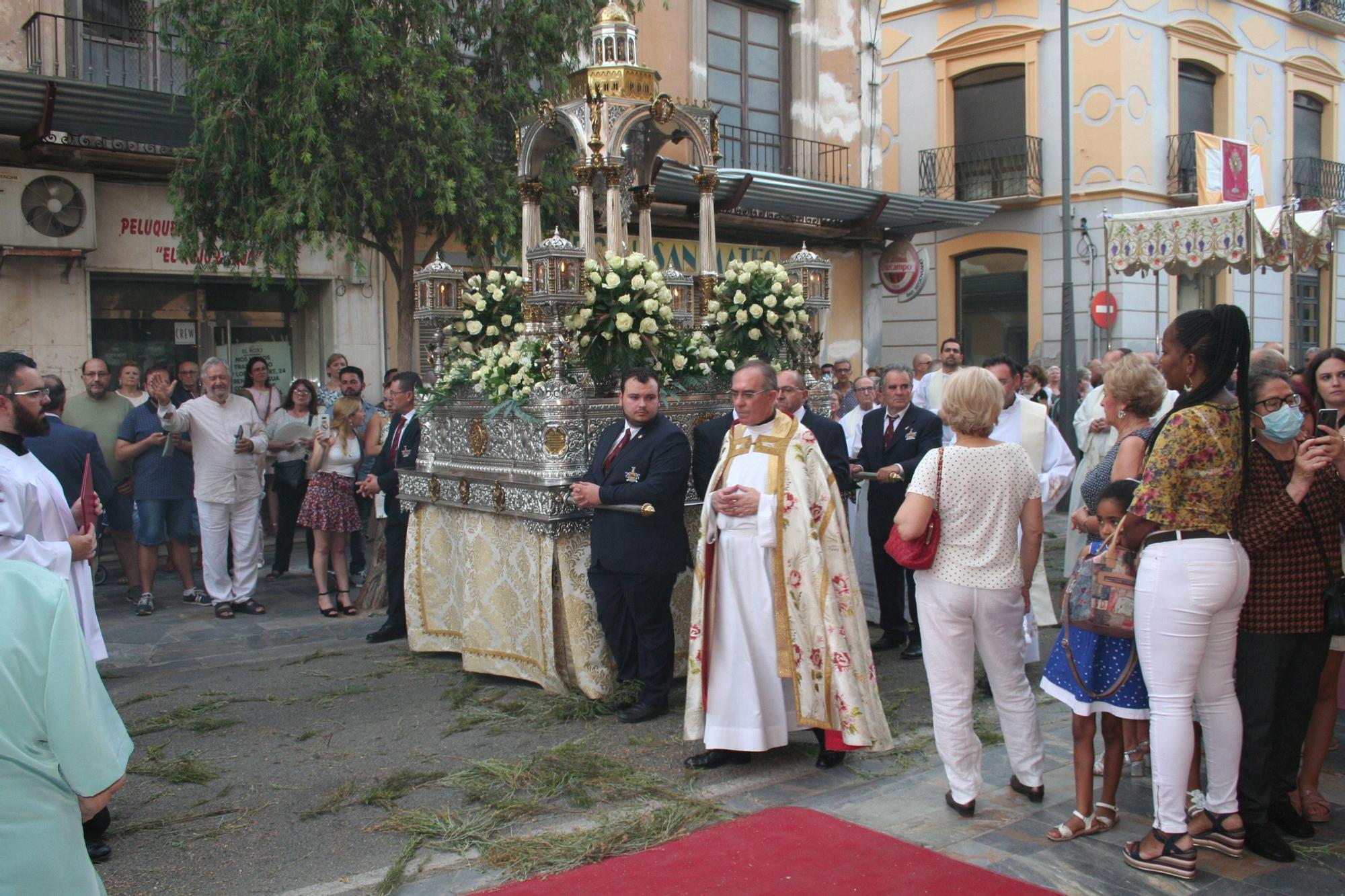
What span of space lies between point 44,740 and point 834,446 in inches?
190

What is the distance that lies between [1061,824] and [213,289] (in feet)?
37.1

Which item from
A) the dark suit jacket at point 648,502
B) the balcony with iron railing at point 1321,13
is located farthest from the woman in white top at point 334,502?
the balcony with iron railing at point 1321,13

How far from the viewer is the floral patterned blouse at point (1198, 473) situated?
3.88m

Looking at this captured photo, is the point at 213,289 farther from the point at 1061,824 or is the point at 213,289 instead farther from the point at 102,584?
the point at 1061,824

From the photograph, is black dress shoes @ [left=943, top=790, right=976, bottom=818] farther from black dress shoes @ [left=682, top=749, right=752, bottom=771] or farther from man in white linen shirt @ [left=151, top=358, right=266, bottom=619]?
man in white linen shirt @ [left=151, top=358, right=266, bottom=619]

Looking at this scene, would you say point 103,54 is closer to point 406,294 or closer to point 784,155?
point 406,294

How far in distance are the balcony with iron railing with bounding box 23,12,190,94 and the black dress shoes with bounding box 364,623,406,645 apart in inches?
235

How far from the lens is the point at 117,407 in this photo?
948cm

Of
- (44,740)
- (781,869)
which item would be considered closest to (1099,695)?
(781,869)

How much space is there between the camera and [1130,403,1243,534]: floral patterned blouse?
12.7 ft

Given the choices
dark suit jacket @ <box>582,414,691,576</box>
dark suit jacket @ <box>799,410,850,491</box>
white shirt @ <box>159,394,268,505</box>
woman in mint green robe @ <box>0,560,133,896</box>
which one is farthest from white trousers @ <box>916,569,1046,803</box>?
white shirt @ <box>159,394,268,505</box>

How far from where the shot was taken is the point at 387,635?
794cm

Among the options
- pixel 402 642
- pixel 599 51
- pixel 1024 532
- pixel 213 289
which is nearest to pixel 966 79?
pixel 213 289

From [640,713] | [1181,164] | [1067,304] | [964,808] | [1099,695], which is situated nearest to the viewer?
[1099,695]
